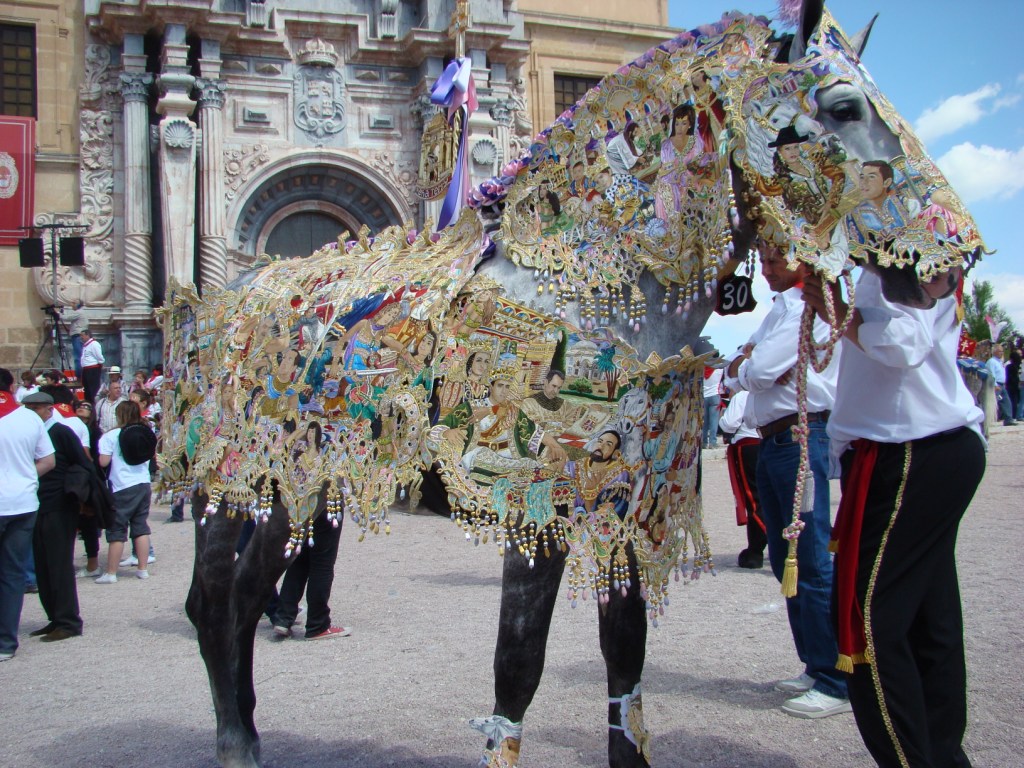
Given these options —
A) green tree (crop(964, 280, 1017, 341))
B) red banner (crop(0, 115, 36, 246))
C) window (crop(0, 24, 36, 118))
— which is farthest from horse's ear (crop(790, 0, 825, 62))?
green tree (crop(964, 280, 1017, 341))

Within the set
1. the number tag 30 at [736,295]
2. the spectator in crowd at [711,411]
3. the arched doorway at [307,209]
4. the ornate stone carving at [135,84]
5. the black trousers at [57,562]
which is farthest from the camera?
the arched doorway at [307,209]

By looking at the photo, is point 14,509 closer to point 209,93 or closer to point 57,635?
point 57,635

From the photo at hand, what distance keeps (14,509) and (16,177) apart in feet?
42.5

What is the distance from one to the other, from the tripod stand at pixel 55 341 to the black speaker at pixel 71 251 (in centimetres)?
97

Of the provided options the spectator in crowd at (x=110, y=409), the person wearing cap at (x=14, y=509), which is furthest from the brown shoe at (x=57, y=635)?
the spectator in crowd at (x=110, y=409)

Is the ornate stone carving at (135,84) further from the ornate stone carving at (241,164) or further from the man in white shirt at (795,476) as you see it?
the man in white shirt at (795,476)

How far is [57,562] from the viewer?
24.6 ft

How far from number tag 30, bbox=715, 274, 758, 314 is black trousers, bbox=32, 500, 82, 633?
6168 millimetres

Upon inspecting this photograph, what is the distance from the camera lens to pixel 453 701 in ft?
16.0

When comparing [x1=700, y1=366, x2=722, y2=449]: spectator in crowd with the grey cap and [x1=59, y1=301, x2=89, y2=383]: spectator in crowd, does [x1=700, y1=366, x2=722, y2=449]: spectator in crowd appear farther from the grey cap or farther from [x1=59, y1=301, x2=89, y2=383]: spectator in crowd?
[x1=59, y1=301, x2=89, y2=383]: spectator in crowd

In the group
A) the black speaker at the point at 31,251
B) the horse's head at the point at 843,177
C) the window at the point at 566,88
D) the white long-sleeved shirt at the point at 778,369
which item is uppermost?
the window at the point at 566,88

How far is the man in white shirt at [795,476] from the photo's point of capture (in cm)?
456

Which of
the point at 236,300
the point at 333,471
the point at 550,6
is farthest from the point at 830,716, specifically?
the point at 550,6

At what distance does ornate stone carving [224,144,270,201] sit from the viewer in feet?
60.2
